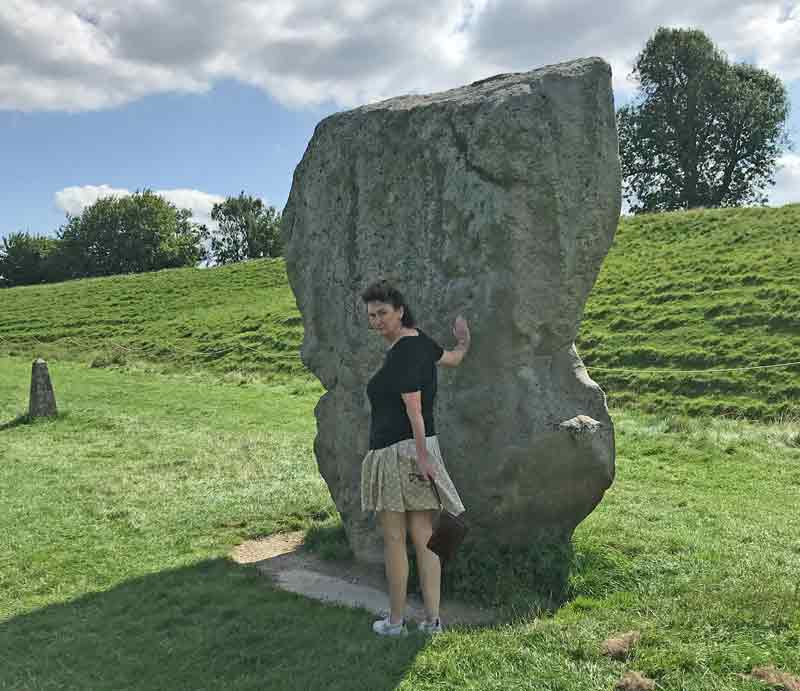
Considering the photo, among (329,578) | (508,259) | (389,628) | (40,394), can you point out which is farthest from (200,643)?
(40,394)

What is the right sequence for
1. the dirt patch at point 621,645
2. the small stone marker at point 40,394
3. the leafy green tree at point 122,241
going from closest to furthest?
1. the dirt patch at point 621,645
2. the small stone marker at point 40,394
3. the leafy green tree at point 122,241

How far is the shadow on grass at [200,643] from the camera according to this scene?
6.00m

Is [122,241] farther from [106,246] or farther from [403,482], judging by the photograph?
[403,482]

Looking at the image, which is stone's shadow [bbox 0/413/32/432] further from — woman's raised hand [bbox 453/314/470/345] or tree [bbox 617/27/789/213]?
tree [bbox 617/27/789/213]

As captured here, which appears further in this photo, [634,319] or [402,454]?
[634,319]

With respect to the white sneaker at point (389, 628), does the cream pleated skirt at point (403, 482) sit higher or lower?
higher

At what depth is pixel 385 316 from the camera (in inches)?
245

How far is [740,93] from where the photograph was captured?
5634 centimetres

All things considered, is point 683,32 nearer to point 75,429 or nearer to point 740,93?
point 740,93

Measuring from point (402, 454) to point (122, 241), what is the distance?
3250 inches

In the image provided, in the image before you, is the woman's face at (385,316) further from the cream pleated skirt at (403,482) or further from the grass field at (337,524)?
the grass field at (337,524)

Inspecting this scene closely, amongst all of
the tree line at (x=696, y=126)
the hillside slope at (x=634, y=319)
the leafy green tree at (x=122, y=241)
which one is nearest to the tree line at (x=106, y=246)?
the leafy green tree at (x=122, y=241)

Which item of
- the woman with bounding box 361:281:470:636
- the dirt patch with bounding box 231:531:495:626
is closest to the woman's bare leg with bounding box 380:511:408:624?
the woman with bounding box 361:281:470:636

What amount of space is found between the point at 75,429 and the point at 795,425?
48.3ft
